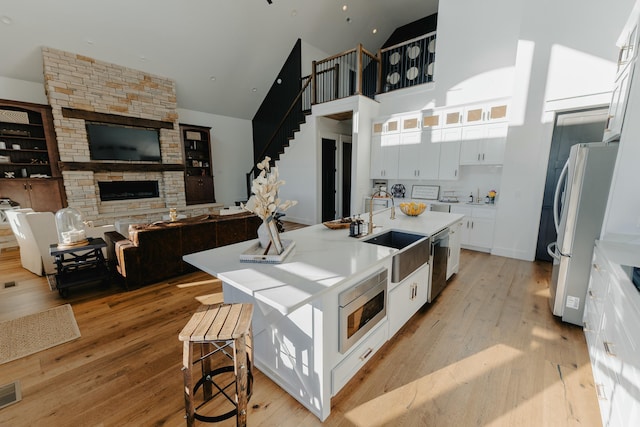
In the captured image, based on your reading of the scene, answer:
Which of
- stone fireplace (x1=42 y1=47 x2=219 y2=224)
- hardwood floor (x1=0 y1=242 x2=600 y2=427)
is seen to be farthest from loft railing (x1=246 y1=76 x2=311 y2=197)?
hardwood floor (x1=0 y1=242 x2=600 y2=427)

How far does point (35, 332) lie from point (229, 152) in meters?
6.72

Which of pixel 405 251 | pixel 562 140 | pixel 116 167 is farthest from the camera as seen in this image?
pixel 116 167

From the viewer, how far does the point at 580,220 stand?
7.55ft

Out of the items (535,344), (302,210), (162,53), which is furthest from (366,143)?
(162,53)

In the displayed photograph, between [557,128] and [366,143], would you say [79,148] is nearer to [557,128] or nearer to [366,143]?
[366,143]

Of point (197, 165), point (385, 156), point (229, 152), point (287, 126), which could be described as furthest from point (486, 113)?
point (197, 165)

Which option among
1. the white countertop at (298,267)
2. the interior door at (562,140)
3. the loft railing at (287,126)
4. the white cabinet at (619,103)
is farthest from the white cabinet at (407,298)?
the loft railing at (287,126)

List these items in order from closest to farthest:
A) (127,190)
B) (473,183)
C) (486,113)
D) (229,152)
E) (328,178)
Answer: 1. (486,113)
2. (473,183)
3. (127,190)
4. (328,178)
5. (229,152)

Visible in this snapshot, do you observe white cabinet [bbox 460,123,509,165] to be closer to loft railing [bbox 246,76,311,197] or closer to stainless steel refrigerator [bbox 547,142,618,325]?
stainless steel refrigerator [bbox 547,142,618,325]

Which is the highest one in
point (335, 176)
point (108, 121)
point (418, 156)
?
point (108, 121)

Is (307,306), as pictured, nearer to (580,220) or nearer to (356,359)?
(356,359)

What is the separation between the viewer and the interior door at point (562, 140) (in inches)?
140

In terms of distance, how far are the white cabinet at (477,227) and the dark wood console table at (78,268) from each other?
5230 millimetres

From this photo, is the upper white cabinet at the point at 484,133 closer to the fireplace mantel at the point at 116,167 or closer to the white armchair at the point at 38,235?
the white armchair at the point at 38,235
